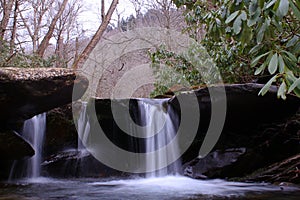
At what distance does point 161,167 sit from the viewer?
552 cm

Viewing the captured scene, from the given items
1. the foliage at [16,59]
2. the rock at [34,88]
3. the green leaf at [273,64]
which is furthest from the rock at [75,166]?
the green leaf at [273,64]

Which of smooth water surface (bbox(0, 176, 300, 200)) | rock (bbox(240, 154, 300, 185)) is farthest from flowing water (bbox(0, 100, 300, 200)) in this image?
rock (bbox(240, 154, 300, 185))

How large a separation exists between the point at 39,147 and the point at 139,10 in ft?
33.8

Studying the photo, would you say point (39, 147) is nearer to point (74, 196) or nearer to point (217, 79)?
point (74, 196)

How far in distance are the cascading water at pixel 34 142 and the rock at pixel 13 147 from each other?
0.34m

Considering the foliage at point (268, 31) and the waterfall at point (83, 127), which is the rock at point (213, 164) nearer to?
the waterfall at point (83, 127)

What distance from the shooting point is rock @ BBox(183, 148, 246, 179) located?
484cm

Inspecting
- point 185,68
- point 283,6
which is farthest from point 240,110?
point 283,6

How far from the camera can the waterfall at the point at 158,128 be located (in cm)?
566

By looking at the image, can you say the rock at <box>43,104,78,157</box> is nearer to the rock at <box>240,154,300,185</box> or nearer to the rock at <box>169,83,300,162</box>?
the rock at <box>169,83,300,162</box>

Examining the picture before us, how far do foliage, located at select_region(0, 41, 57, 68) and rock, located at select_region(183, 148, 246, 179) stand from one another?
446 centimetres

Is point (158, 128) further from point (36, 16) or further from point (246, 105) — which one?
point (36, 16)

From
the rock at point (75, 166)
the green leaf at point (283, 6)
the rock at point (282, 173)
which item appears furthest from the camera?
the rock at point (75, 166)

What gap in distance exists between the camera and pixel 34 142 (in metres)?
5.19
